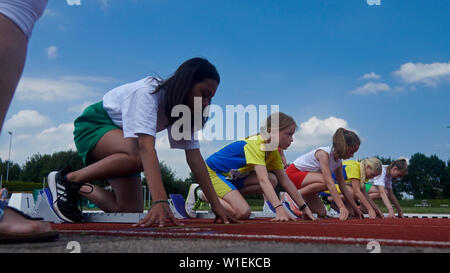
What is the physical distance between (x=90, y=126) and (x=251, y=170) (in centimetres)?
210

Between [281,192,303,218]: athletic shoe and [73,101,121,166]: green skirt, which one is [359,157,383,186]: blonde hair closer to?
[281,192,303,218]: athletic shoe

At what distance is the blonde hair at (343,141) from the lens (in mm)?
5496

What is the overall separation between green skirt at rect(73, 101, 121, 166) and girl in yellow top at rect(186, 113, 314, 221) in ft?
4.86

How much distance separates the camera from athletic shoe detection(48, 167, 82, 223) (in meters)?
3.42

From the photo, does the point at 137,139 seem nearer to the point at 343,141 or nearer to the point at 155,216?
the point at 155,216

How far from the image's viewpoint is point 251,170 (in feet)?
16.6

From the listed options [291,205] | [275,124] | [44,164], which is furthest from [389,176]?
[44,164]

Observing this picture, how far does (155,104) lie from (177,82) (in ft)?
0.66

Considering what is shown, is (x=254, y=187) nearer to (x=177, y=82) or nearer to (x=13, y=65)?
(x=177, y=82)

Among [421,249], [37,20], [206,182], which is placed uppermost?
[37,20]

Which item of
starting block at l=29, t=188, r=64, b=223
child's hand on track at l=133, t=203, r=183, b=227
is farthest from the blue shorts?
child's hand on track at l=133, t=203, r=183, b=227

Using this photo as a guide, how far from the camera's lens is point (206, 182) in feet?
10.0

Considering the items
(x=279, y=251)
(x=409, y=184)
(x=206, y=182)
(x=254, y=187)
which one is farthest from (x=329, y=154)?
(x=409, y=184)

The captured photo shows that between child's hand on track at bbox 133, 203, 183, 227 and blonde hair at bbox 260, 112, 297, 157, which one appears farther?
blonde hair at bbox 260, 112, 297, 157
